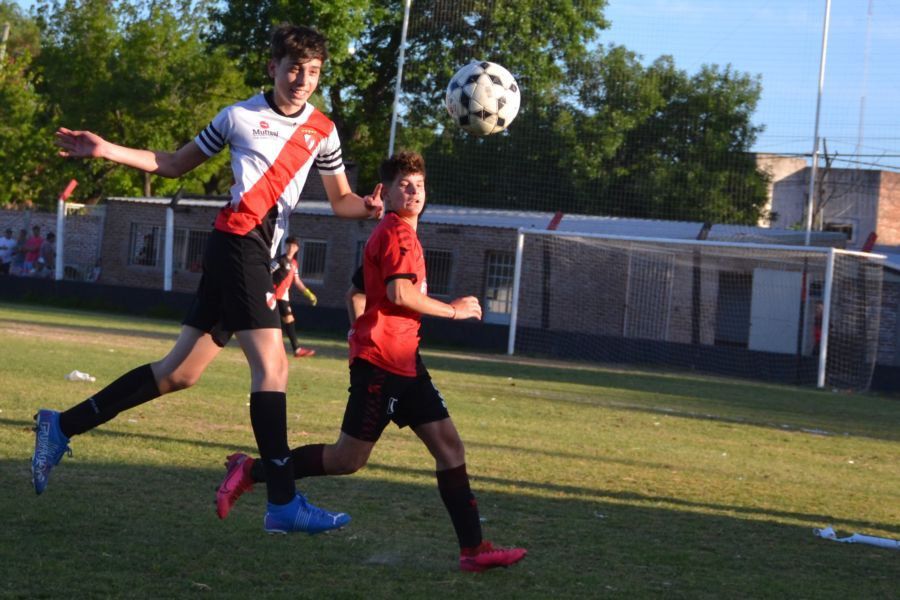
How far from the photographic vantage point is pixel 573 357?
27219 millimetres

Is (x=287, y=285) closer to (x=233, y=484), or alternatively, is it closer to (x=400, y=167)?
(x=233, y=484)

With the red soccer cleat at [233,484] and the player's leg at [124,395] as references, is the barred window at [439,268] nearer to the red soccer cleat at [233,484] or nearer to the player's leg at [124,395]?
the player's leg at [124,395]

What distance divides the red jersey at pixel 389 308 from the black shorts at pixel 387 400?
0.14 ft

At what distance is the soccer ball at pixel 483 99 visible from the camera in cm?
1223

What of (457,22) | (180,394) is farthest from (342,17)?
(180,394)

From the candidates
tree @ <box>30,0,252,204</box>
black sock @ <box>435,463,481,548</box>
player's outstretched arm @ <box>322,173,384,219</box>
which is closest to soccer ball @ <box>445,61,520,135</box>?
player's outstretched arm @ <box>322,173,384,219</box>

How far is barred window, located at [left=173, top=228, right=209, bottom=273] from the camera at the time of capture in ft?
119

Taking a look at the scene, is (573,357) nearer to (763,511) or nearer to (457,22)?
(457,22)

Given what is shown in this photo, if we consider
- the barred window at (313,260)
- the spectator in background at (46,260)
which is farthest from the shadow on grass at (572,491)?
the spectator in background at (46,260)

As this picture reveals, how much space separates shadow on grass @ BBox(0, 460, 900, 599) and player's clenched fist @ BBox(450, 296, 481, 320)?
113 cm

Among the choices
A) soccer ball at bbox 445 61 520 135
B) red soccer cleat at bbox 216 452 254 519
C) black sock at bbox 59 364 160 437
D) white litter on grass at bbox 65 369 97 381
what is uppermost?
soccer ball at bbox 445 61 520 135

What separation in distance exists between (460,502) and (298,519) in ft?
2.40

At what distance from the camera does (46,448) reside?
5.99 metres

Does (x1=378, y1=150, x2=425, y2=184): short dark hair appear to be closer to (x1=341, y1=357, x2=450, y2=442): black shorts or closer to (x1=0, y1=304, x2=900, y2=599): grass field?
(x1=341, y1=357, x2=450, y2=442): black shorts
